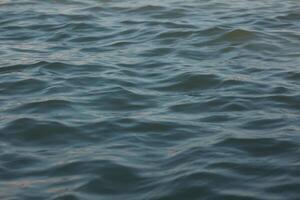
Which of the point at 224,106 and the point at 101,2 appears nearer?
the point at 224,106

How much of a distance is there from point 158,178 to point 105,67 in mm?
3188

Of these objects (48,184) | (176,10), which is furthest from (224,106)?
(176,10)

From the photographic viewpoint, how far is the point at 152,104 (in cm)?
684

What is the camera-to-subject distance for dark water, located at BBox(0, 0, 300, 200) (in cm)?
513

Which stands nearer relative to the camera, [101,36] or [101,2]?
[101,36]

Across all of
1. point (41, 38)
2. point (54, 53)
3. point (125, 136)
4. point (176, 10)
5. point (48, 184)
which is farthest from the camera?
point (176, 10)

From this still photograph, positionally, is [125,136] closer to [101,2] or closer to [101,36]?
[101,36]

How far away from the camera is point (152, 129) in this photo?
6207 millimetres

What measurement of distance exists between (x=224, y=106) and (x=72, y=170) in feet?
6.61

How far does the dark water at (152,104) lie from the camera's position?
5133mm

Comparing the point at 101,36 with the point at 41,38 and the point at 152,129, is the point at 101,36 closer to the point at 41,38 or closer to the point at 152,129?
the point at 41,38

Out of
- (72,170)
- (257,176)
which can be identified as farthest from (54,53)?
(257,176)

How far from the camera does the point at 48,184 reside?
16.8 ft

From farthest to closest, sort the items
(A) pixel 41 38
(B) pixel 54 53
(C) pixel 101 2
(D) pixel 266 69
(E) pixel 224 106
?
(C) pixel 101 2 < (A) pixel 41 38 < (B) pixel 54 53 < (D) pixel 266 69 < (E) pixel 224 106
